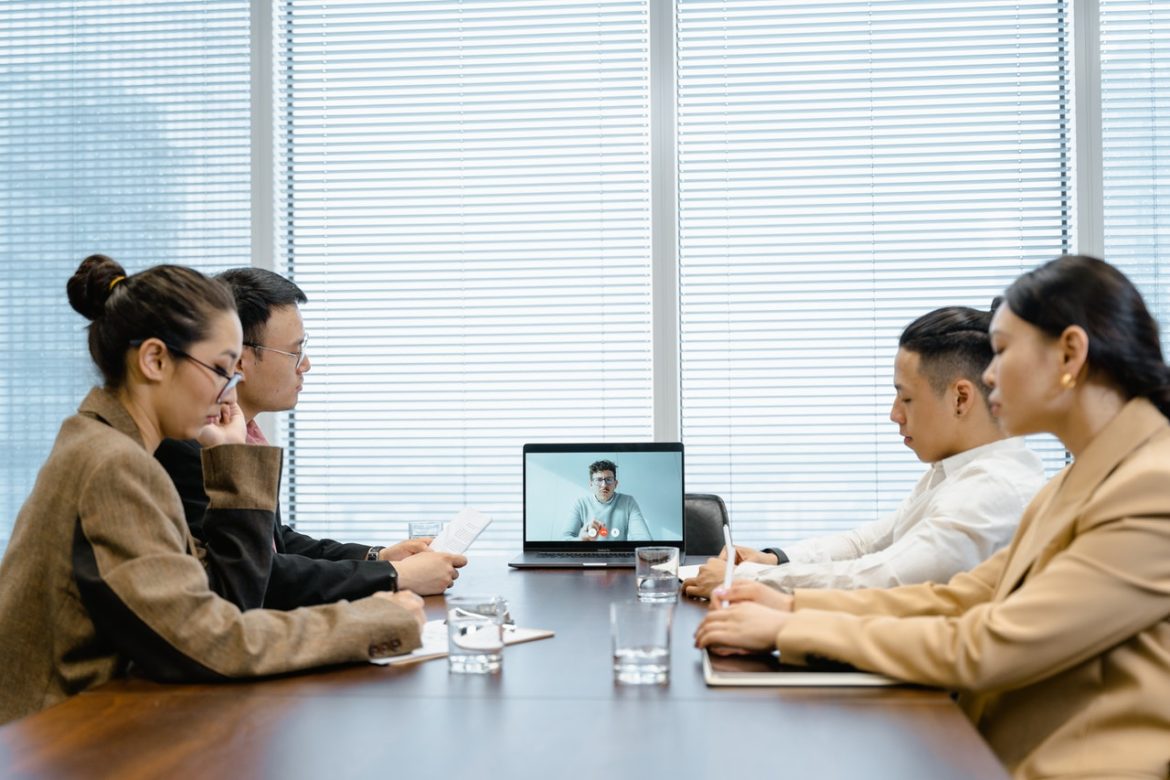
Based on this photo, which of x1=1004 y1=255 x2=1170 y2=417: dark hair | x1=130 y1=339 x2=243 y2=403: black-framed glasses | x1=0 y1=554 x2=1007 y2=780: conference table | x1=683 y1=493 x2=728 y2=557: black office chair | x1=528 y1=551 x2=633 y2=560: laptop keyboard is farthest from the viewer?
x1=683 y1=493 x2=728 y2=557: black office chair

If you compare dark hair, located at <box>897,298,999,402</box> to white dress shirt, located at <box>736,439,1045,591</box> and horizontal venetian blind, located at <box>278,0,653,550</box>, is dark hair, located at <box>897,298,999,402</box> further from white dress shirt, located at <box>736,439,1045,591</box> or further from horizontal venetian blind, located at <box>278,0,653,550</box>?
horizontal venetian blind, located at <box>278,0,653,550</box>

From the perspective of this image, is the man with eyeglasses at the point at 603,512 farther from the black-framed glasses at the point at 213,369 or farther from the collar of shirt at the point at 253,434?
the black-framed glasses at the point at 213,369

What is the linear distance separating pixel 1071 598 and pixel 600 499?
172 centimetres

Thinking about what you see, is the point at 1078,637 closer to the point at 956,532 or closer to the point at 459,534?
the point at 956,532

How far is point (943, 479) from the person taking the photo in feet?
8.18

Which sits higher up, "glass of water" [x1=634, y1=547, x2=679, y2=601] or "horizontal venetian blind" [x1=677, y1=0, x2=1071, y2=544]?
"horizontal venetian blind" [x1=677, y1=0, x2=1071, y2=544]

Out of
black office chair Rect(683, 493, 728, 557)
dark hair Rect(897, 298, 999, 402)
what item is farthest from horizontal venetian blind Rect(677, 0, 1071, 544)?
dark hair Rect(897, 298, 999, 402)

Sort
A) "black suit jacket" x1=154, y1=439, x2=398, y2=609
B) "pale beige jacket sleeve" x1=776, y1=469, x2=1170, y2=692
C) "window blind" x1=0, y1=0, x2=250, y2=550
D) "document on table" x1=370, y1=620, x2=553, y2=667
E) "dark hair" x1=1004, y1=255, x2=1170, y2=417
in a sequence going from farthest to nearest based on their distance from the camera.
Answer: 1. "window blind" x1=0, y1=0, x2=250, y2=550
2. "black suit jacket" x1=154, y1=439, x2=398, y2=609
3. "document on table" x1=370, y1=620, x2=553, y2=667
4. "dark hair" x1=1004, y1=255, x2=1170, y2=417
5. "pale beige jacket sleeve" x1=776, y1=469, x2=1170, y2=692

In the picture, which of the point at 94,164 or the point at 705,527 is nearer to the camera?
the point at 705,527

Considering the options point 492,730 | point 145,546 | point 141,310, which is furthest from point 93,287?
point 492,730

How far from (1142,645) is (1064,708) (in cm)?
13

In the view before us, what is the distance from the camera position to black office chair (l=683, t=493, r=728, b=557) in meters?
3.47

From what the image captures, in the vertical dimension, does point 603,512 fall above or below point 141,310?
below

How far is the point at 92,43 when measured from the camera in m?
4.32
